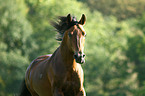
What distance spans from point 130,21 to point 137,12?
1.84 metres

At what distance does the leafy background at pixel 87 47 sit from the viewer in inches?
1289

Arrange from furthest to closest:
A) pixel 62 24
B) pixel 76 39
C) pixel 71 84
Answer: pixel 62 24 → pixel 71 84 → pixel 76 39

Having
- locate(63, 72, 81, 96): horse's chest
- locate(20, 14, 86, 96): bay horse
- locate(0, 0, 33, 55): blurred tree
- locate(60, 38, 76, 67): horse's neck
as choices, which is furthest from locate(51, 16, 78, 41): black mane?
locate(0, 0, 33, 55): blurred tree

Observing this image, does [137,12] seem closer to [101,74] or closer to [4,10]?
[101,74]

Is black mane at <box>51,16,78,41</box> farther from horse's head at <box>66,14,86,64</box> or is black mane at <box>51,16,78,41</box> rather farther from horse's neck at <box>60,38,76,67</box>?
horse's neck at <box>60,38,76,67</box>

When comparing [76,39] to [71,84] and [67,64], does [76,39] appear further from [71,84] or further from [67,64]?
[71,84]

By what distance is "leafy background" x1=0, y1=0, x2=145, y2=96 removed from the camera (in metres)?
→ 32.8

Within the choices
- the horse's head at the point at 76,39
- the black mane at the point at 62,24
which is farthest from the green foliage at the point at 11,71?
the horse's head at the point at 76,39

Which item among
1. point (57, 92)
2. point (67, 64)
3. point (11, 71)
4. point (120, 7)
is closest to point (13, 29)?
point (11, 71)

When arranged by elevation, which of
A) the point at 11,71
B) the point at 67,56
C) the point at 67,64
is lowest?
the point at 11,71

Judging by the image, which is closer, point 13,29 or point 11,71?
point 11,71

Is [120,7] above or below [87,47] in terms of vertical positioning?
above

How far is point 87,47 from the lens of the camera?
35.5m

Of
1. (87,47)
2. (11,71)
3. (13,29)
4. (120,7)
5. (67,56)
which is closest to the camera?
(67,56)
